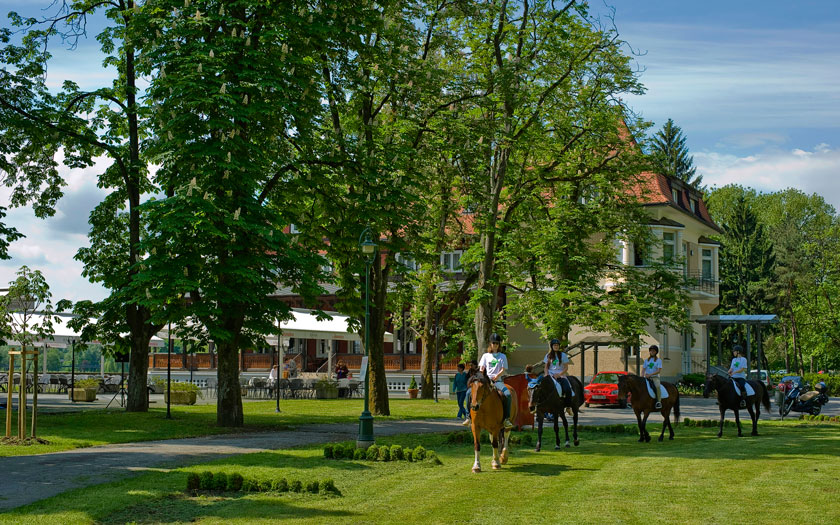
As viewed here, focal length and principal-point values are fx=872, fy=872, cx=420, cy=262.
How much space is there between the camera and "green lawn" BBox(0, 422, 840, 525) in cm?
1111

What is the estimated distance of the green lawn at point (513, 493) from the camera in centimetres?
1111

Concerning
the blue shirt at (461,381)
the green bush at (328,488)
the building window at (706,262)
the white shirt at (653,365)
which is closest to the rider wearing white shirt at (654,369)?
the white shirt at (653,365)

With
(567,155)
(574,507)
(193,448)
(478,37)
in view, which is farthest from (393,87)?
(574,507)

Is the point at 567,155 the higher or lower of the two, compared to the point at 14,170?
higher

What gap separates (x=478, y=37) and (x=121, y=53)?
13.3 metres

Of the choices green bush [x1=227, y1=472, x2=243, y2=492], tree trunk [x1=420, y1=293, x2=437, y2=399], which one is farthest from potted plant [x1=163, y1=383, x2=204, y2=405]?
green bush [x1=227, y1=472, x2=243, y2=492]

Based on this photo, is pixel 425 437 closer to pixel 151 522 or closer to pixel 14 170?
pixel 151 522

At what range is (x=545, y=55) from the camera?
33.2 metres

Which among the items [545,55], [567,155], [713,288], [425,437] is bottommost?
[425,437]

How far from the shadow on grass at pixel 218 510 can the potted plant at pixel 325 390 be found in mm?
30393

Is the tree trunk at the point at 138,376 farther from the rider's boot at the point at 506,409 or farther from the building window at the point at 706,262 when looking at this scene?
the building window at the point at 706,262

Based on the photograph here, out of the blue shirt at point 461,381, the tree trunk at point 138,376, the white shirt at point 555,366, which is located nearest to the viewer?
the white shirt at point 555,366

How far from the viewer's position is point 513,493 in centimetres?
1298

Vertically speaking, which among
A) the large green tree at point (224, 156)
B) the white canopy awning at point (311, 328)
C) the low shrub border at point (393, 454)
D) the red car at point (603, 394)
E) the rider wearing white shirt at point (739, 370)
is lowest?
the red car at point (603, 394)
